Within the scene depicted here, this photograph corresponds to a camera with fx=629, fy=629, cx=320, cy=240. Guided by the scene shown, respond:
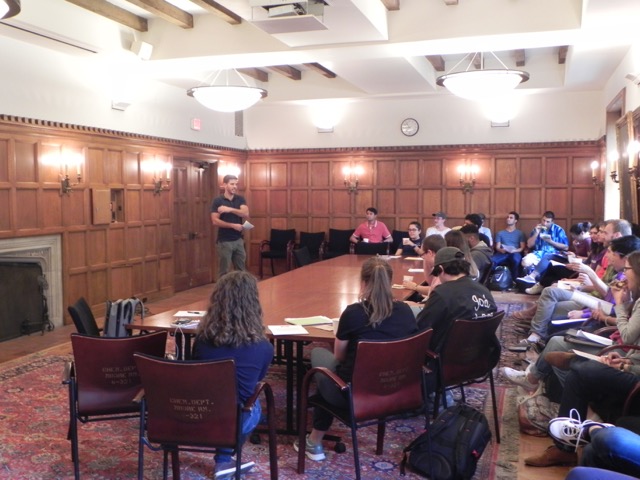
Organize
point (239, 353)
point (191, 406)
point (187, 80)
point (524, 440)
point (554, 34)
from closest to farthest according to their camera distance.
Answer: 1. point (191, 406)
2. point (239, 353)
3. point (524, 440)
4. point (554, 34)
5. point (187, 80)

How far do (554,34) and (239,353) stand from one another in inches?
192

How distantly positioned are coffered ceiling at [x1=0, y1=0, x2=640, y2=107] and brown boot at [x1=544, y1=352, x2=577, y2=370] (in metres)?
3.06

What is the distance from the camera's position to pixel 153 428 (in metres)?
2.87

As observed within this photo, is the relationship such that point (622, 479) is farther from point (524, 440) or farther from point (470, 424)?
point (524, 440)

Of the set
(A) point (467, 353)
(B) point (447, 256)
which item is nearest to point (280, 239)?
(B) point (447, 256)

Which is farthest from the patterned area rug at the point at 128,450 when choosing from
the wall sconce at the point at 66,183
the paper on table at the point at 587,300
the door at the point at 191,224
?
the door at the point at 191,224

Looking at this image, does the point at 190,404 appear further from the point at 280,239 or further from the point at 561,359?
the point at 280,239

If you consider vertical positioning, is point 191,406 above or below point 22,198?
below

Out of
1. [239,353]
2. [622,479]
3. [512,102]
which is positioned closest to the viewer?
[622,479]

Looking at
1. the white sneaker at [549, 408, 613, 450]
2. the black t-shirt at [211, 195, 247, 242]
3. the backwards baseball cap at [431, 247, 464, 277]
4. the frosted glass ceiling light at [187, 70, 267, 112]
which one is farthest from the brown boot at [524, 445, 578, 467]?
the black t-shirt at [211, 195, 247, 242]

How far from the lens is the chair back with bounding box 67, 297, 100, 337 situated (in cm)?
386

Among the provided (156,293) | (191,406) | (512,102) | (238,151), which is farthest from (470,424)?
(238,151)

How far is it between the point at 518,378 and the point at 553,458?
4.15ft

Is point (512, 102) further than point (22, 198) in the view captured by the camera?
Yes
